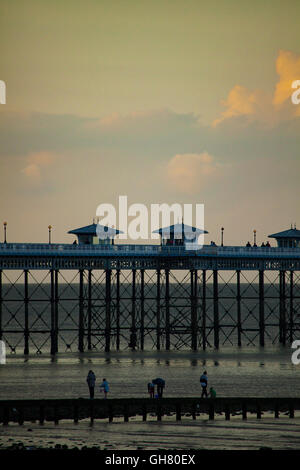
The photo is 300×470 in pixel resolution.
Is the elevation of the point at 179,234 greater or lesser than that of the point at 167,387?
greater

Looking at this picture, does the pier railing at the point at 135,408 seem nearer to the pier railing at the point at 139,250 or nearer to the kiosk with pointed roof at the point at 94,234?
the pier railing at the point at 139,250

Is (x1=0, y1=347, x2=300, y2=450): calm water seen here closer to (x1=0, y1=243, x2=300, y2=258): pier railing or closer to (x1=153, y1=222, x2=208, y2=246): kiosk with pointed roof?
(x1=0, y1=243, x2=300, y2=258): pier railing

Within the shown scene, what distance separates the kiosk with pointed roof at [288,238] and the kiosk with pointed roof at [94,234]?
45.4ft

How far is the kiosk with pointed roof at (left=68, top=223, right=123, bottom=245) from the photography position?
8412cm

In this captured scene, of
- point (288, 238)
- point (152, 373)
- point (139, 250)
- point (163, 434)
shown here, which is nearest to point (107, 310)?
point (139, 250)

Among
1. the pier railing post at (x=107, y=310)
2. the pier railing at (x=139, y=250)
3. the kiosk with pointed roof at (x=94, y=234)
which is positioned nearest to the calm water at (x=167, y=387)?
the pier railing post at (x=107, y=310)

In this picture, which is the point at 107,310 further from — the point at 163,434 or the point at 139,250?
the point at 163,434

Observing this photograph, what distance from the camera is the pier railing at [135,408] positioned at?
48375 millimetres

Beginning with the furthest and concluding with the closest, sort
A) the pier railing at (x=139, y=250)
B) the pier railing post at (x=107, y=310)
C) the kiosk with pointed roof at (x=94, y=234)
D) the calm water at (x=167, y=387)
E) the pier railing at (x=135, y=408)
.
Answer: the kiosk with pointed roof at (x=94, y=234) < the pier railing post at (x=107, y=310) < the pier railing at (x=139, y=250) < the pier railing at (x=135, y=408) < the calm water at (x=167, y=387)

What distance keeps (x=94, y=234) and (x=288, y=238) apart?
15.9 metres

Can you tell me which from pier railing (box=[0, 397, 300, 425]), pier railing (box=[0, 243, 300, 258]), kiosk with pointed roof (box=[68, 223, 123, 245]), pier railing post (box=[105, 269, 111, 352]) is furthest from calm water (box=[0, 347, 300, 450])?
kiosk with pointed roof (box=[68, 223, 123, 245])

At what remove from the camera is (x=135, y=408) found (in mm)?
51906
